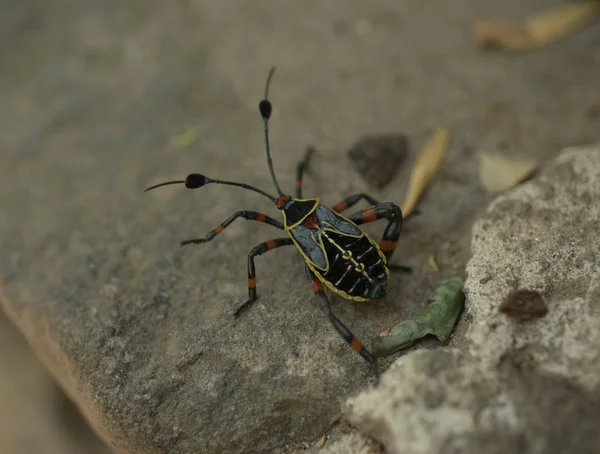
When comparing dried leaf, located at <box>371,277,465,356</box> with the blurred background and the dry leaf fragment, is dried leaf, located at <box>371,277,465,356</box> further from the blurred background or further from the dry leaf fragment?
the dry leaf fragment

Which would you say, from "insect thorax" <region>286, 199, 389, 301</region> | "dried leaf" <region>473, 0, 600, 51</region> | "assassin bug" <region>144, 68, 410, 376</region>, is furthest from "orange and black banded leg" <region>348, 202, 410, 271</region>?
"dried leaf" <region>473, 0, 600, 51</region>

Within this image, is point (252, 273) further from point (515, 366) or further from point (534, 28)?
point (534, 28)

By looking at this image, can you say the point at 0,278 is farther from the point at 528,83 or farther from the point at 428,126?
the point at 528,83

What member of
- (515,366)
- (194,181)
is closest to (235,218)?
(194,181)

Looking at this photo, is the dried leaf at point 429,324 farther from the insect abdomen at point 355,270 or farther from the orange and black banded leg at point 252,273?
the orange and black banded leg at point 252,273

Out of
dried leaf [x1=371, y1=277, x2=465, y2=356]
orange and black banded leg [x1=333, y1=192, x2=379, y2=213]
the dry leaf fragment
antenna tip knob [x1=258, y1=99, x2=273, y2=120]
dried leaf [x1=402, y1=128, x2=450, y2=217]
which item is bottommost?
the dry leaf fragment

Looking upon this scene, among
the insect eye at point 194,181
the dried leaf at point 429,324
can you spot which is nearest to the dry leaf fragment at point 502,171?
the dried leaf at point 429,324
